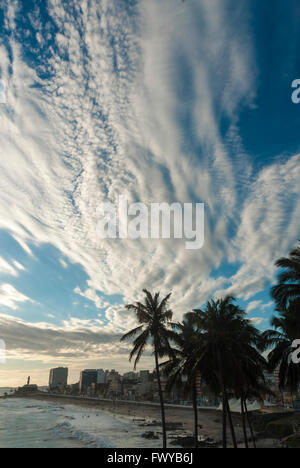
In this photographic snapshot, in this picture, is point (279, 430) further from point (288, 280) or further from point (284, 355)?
point (288, 280)

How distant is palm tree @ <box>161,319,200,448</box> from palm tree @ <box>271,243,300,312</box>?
7855 mm

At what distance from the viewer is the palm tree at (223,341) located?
852 inches

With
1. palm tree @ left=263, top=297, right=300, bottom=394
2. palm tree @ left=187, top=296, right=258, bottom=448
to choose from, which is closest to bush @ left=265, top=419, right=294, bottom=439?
palm tree @ left=263, top=297, right=300, bottom=394

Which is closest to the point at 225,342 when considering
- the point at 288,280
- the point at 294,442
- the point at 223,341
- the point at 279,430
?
the point at 223,341

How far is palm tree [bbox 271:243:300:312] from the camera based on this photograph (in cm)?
2114

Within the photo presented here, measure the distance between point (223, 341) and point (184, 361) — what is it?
7703mm

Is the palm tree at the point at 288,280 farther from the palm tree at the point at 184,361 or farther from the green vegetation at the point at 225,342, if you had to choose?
the palm tree at the point at 184,361

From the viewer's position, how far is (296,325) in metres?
22.1

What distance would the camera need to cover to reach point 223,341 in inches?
858

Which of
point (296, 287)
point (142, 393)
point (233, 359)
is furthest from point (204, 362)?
point (142, 393)

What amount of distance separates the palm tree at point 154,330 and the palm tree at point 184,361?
1025 mm

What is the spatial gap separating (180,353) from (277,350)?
29.1 feet

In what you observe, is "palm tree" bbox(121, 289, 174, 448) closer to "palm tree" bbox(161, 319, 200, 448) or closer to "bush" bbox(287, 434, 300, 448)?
"palm tree" bbox(161, 319, 200, 448)

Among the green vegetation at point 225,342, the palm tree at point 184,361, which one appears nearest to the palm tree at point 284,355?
the green vegetation at point 225,342
